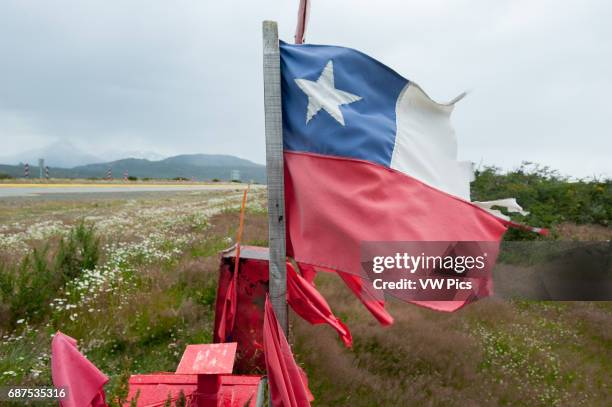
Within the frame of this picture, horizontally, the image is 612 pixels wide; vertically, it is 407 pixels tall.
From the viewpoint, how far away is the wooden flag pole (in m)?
3.50

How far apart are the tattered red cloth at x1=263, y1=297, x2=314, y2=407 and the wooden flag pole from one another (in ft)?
0.51

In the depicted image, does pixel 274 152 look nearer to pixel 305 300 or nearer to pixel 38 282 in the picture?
pixel 305 300

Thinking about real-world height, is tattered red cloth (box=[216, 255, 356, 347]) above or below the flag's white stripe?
below

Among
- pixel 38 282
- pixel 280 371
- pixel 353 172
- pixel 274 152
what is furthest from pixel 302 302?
pixel 38 282

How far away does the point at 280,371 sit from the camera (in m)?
3.44

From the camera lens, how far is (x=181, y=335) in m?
6.13

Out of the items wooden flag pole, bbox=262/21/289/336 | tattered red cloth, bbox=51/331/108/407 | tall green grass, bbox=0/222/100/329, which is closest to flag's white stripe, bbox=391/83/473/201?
wooden flag pole, bbox=262/21/289/336

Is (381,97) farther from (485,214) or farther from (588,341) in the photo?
(588,341)

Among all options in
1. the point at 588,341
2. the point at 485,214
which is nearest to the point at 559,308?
the point at 588,341

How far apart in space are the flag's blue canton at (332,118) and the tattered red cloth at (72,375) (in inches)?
83.9

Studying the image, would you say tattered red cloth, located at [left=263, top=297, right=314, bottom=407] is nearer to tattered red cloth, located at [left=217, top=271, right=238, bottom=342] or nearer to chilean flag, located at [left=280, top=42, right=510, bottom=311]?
chilean flag, located at [left=280, top=42, right=510, bottom=311]

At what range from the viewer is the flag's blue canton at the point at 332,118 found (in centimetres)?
364

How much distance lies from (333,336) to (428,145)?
11.7 ft

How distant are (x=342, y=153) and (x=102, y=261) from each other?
22.1 ft
